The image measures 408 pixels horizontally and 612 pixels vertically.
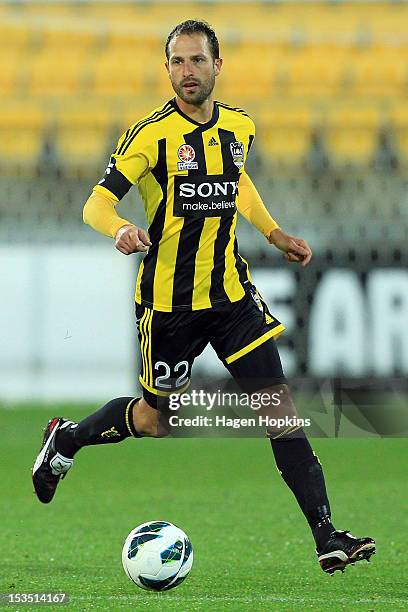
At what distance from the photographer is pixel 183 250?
471cm

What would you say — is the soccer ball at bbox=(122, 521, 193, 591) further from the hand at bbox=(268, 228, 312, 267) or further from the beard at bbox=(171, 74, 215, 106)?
the beard at bbox=(171, 74, 215, 106)

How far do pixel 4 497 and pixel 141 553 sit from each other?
291 centimetres

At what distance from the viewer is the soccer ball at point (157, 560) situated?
4184 mm

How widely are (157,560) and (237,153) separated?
1.55m

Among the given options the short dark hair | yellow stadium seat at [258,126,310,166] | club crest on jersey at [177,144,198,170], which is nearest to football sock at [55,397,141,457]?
club crest on jersey at [177,144,198,170]

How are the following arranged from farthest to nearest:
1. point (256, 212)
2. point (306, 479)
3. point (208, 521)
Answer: point (208, 521), point (256, 212), point (306, 479)

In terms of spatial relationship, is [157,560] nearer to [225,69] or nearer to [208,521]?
[208,521]

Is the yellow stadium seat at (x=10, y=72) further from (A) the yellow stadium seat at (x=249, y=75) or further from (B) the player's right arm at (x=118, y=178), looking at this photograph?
(B) the player's right arm at (x=118, y=178)

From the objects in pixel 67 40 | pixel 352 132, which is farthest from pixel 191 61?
pixel 67 40

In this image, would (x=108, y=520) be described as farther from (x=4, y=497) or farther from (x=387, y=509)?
(x=387, y=509)

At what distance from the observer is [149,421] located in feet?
16.1

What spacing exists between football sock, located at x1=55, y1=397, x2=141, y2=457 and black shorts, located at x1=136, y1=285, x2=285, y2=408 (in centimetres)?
14

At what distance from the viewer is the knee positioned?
4891 millimetres

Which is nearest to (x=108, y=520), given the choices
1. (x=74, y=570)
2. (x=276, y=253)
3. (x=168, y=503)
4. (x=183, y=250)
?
(x=168, y=503)
